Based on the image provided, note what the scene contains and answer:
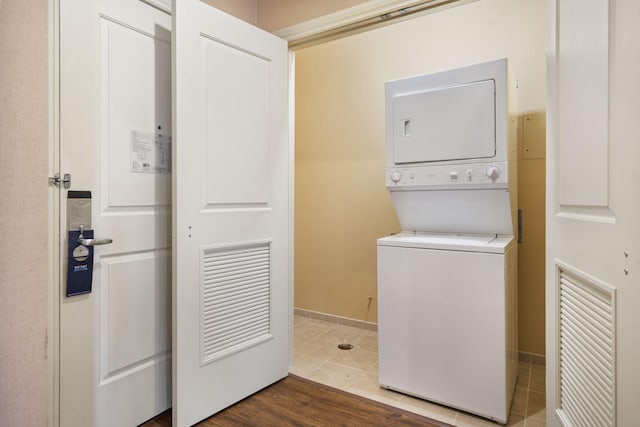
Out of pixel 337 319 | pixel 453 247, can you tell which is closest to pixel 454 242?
pixel 453 247

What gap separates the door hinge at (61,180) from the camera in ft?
4.48

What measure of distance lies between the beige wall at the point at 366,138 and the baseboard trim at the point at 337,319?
0.15ft

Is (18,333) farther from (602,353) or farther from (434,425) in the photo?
(434,425)

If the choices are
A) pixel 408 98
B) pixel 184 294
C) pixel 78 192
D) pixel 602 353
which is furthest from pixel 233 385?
pixel 408 98

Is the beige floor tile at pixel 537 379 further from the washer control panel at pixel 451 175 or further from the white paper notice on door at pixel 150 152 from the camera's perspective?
the white paper notice on door at pixel 150 152

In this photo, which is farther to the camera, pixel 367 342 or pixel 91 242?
pixel 367 342

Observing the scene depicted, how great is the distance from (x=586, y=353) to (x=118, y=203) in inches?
69.5

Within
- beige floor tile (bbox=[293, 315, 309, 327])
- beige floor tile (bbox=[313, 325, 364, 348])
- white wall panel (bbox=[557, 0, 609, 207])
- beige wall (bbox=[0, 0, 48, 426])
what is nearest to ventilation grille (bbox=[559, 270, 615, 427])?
white wall panel (bbox=[557, 0, 609, 207])

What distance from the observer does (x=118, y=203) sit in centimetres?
158

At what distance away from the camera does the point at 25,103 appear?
0.58 m

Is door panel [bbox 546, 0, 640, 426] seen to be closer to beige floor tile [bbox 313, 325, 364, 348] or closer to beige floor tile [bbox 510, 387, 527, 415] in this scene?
beige floor tile [bbox 510, 387, 527, 415]

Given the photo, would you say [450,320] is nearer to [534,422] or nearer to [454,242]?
[454,242]

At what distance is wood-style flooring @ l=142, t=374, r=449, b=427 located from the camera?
1737mm

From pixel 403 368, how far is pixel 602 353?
1307 millimetres
